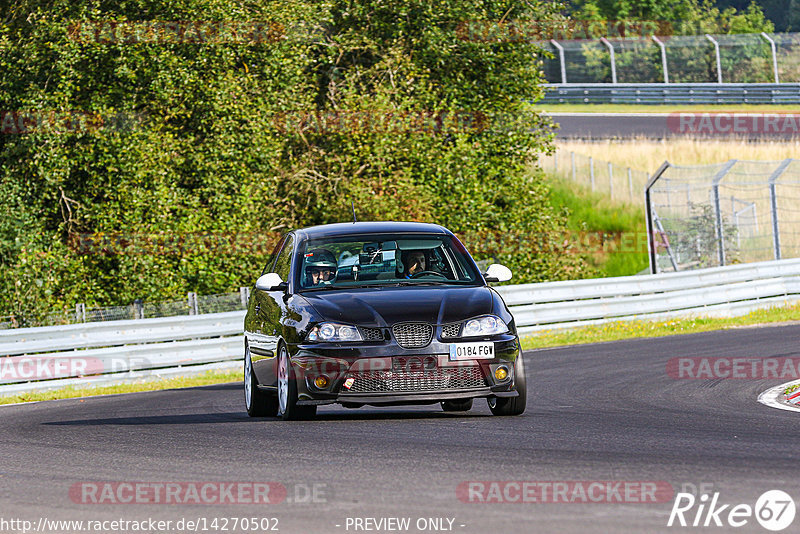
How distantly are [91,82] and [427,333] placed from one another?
743 inches

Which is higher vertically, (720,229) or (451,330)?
(451,330)

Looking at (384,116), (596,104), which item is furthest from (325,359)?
(596,104)

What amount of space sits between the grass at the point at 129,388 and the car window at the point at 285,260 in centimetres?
629

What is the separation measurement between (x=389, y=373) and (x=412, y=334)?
336 millimetres

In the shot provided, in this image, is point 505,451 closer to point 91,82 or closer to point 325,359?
point 325,359

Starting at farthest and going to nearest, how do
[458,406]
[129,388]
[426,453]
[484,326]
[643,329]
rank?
[643,329] → [129,388] → [458,406] → [484,326] → [426,453]

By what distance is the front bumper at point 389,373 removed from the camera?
972 centimetres

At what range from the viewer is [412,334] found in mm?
9758

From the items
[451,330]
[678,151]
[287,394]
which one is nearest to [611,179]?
[678,151]

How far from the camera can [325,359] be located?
9.80 metres

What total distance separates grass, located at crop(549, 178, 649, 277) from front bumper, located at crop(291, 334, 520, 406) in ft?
81.5

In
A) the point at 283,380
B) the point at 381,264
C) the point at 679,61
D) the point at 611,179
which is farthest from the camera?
the point at 679,61

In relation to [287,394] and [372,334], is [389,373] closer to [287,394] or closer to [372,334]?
[372,334]
